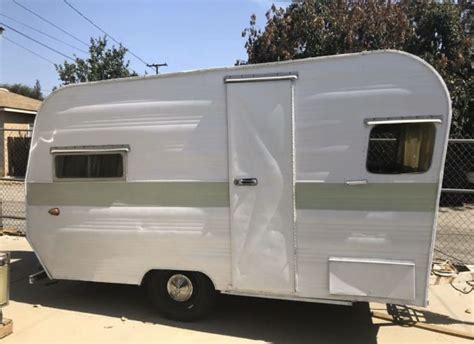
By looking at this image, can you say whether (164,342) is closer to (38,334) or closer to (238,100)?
(38,334)

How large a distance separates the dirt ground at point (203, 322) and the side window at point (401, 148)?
175 centimetres

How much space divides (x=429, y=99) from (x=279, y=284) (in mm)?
2217

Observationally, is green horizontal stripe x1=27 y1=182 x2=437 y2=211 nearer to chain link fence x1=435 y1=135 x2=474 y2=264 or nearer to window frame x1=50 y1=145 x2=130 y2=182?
window frame x1=50 y1=145 x2=130 y2=182

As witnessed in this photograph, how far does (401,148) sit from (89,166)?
132 inches

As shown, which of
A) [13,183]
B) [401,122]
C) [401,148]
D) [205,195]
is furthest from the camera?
[13,183]

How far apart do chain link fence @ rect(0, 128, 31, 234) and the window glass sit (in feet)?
9.95

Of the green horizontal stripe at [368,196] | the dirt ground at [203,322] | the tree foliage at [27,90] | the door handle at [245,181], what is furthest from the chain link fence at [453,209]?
the tree foliage at [27,90]

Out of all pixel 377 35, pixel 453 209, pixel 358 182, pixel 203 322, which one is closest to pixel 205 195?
pixel 203 322

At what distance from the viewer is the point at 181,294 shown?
5.32 metres

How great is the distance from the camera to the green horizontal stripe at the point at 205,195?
14.5 feet

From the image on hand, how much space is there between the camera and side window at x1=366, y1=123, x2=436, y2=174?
4395 mm

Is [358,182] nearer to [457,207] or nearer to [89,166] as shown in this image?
[89,166]

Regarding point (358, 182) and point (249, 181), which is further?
point (249, 181)

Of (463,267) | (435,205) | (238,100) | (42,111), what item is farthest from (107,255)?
(463,267)
